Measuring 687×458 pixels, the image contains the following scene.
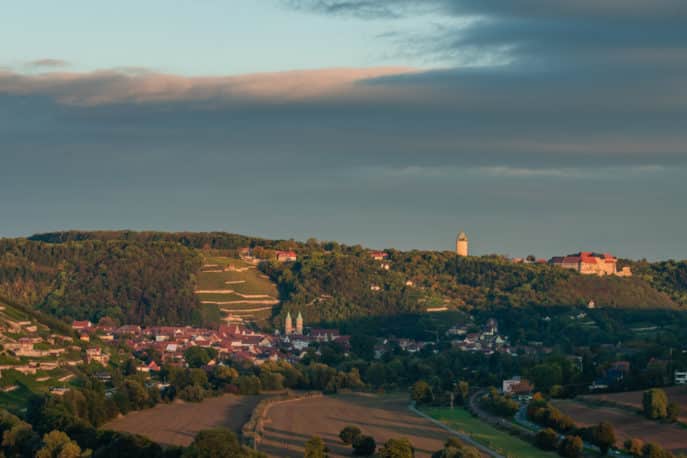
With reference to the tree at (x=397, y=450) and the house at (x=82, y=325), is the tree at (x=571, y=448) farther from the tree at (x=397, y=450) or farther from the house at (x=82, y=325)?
the house at (x=82, y=325)

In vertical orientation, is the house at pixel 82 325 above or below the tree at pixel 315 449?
above

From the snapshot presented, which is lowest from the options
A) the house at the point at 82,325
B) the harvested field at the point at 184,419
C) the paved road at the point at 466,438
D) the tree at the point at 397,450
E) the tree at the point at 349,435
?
the harvested field at the point at 184,419

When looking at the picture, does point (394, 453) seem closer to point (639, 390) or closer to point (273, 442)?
point (273, 442)

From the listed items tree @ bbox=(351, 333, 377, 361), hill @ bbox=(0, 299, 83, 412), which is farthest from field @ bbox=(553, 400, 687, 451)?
tree @ bbox=(351, 333, 377, 361)

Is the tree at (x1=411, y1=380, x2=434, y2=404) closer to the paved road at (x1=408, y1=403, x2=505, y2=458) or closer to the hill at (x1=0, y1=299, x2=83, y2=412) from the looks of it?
the paved road at (x1=408, y1=403, x2=505, y2=458)

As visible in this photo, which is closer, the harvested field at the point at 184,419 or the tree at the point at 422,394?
the harvested field at the point at 184,419

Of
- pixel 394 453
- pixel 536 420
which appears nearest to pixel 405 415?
pixel 536 420

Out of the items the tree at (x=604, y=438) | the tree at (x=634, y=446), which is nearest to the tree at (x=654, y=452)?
the tree at (x=634, y=446)
